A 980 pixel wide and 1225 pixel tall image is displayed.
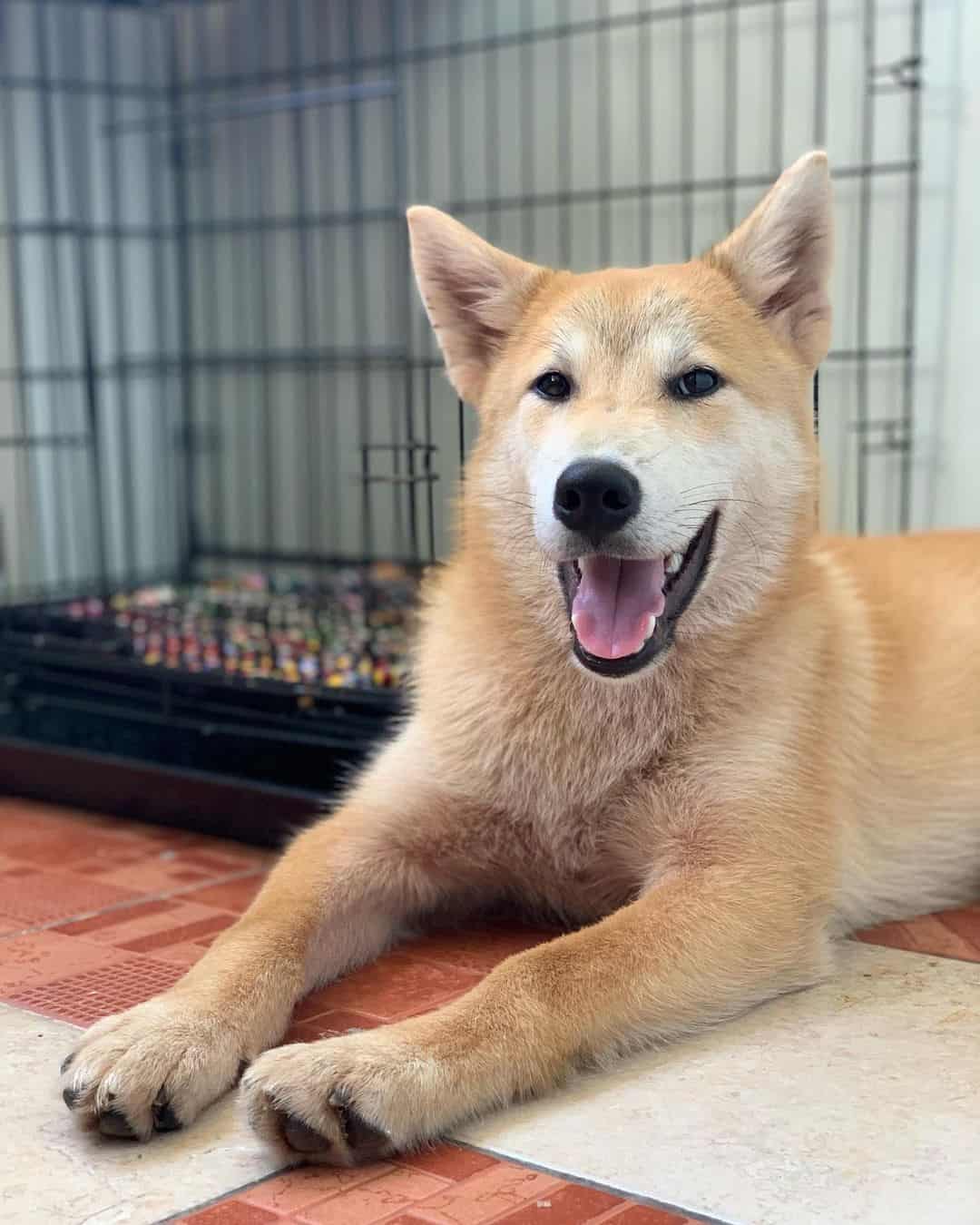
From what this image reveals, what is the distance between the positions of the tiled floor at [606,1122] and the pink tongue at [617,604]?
547mm

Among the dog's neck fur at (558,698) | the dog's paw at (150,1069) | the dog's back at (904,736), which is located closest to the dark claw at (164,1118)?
the dog's paw at (150,1069)

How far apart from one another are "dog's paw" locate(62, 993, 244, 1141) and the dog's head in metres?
0.72

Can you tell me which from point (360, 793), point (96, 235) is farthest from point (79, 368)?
point (360, 793)

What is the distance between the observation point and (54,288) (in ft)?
16.4

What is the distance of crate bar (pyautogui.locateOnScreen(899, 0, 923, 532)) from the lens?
3973mm

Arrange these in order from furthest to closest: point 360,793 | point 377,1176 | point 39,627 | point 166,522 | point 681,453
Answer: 1. point 166,522
2. point 39,627
3. point 360,793
4. point 681,453
5. point 377,1176

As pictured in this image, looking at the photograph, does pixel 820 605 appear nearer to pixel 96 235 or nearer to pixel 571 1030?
pixel 571 1030

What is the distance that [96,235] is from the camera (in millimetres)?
5223

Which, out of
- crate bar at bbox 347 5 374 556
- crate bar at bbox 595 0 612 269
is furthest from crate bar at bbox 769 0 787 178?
crate bar at bbox 347 5 374 556

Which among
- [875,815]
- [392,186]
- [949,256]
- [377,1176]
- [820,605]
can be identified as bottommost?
[377,1176]

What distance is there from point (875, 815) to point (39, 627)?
7.64ft

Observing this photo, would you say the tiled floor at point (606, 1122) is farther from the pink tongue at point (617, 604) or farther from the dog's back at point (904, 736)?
the pink tongue at point (617, 604)

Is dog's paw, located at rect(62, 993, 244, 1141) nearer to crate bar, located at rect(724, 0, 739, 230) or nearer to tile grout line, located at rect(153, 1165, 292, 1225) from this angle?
tile grout line, located at rect(153, 1165, 292, 1225)

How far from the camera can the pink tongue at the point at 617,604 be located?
210 centimetres
